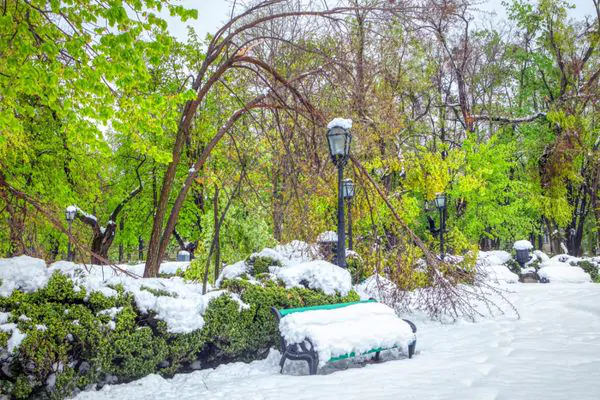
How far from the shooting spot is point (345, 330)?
5.16 meters

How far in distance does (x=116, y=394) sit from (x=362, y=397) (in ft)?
7.86

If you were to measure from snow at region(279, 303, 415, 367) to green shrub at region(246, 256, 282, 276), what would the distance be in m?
2.51

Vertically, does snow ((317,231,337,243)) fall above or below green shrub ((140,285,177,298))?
above

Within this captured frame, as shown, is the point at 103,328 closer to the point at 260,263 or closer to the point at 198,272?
the point at 260,263

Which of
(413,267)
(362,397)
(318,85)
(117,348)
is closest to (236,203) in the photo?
(318,85)

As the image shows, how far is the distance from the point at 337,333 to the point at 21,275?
3.51m

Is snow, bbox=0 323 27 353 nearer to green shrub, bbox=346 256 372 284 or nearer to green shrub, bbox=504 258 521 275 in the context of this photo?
green shrub, bbox=346 256 372 284

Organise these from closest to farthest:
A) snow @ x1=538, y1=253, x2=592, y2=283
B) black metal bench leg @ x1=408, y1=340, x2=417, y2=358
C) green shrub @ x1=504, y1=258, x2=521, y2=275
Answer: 1. black metal bench leg @ x1=408, y1=340, x2=417, y2=358
2. snow @ x1=538, y1=253, x2=592, y2=283
3. green shrub @ x1=504, y1=258, x2=521, y2=275

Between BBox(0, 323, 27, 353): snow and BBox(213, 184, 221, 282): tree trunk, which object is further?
BBox(213, 184, 221, 282): tree trunk

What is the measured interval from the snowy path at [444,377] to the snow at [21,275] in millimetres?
1283

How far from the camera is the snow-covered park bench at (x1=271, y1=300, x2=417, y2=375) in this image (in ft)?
16.0

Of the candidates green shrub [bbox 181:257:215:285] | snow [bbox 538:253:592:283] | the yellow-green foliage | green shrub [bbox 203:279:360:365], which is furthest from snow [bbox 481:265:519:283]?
the yellow-green foliage

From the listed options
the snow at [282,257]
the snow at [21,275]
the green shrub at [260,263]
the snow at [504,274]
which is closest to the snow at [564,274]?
the snow at [504,274]

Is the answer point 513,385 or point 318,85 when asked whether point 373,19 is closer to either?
point 318,85
